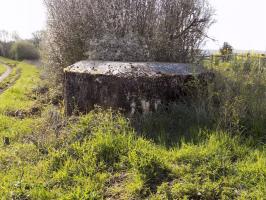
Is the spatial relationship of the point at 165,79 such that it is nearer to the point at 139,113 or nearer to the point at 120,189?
the point at 139,113

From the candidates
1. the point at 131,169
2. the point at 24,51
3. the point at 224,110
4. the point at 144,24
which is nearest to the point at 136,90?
the point at 224,110

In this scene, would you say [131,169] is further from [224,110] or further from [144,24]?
[144,24]

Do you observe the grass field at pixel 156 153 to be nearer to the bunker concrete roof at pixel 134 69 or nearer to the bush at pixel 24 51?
the bunker concrete roof at pixel 134 69

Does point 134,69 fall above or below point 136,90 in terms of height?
above

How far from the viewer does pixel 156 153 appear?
4.13 m

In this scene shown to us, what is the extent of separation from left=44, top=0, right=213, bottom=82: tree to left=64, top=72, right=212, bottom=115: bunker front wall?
2.84m

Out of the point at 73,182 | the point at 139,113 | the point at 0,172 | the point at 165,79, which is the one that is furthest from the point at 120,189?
the point at 165,79

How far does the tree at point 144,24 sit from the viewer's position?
8.99 meters

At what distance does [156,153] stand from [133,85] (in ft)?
6.05

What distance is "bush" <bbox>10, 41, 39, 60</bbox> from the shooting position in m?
52.8

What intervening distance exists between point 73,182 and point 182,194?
137 cm

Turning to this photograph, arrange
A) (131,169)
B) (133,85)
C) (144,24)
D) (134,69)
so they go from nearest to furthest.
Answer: (131,169) → (133,85) → (134,69) → (144,24)

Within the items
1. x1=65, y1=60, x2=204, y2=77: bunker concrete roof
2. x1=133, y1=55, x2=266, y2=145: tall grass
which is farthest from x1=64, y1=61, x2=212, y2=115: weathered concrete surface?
x1=133, y1=55, x2=266, y2=145: tall grass

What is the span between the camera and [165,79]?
18.9 ft
